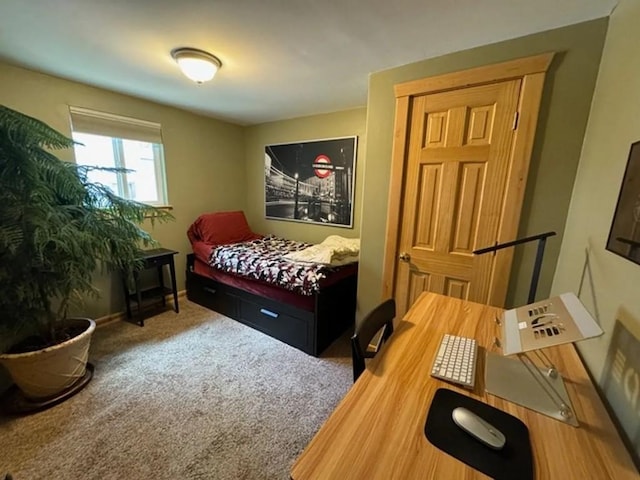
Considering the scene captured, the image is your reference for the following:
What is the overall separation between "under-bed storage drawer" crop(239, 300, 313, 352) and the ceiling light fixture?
6.43 feet

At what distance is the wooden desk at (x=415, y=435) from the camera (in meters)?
0.61

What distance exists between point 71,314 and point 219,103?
99.8 inches

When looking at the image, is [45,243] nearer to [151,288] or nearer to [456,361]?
[151,288]

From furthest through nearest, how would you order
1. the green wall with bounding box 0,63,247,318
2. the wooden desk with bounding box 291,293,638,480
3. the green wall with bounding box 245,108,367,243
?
1. the green wall with bounding box 245,108,367,243
2. the green wall with bounding box 0,63,247,318
3. the wooden desk with bounding box 291,293,638,480

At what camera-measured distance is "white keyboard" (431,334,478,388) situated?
0.91m

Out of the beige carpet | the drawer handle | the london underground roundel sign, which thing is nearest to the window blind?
the london underground roundel sign

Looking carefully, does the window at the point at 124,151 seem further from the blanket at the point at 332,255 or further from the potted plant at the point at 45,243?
the blanket at the point at 332,255

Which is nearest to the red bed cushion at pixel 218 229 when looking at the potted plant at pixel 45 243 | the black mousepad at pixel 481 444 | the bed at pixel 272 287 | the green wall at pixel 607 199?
the bed at pixel 272 287

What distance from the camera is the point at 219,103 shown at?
287 cm

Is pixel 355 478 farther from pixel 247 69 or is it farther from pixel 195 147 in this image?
pixel 195 147

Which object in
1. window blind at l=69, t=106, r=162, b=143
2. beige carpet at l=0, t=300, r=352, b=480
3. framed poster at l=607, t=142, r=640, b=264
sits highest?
window blind at l=69, t=106, r=162, b=143

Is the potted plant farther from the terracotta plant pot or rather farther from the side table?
the side table

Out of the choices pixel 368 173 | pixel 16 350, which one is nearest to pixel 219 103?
pixel 368 173

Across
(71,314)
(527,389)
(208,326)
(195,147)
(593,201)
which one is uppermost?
(195,147)
